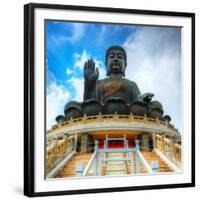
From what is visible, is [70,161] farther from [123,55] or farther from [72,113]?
[123,55]

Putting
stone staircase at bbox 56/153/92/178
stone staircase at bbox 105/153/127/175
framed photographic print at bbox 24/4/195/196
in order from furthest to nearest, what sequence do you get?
stone staircase at bbox 105/153/127/175, stone staircase at bbox 56/153/92/178, framed photographic print at bbox 24/4/195/196

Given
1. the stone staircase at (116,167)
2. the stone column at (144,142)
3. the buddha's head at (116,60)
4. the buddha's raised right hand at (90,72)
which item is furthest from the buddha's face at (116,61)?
the stone staircase at (116,167)

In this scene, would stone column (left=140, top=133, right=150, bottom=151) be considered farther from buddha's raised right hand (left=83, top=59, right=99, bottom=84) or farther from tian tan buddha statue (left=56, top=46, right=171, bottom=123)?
buddha's raised right hand (left=83, top=59, right=99, bottom=84)

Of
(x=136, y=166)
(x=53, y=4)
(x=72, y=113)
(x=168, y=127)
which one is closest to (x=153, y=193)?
(x=136, y=166)

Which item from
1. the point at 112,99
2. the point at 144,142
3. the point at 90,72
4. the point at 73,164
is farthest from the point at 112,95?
the point at 73,164

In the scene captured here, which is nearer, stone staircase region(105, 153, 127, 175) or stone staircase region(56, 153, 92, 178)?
stone staircase region(56, 153, 92, 178)

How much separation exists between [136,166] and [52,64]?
949 mm

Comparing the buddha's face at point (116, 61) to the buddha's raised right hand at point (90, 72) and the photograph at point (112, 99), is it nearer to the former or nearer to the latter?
the photograph at point (112, 99)

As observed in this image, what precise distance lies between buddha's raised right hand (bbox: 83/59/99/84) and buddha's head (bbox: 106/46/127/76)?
11 centimetres

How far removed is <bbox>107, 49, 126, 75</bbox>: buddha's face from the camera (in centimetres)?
367

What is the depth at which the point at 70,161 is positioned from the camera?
11.7 ft

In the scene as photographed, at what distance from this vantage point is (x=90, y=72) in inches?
142

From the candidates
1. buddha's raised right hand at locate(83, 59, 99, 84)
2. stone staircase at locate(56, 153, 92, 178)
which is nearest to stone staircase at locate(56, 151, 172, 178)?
stone staircase at locate(56, 153, 92, 178)

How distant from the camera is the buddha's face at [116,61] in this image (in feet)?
12.0
